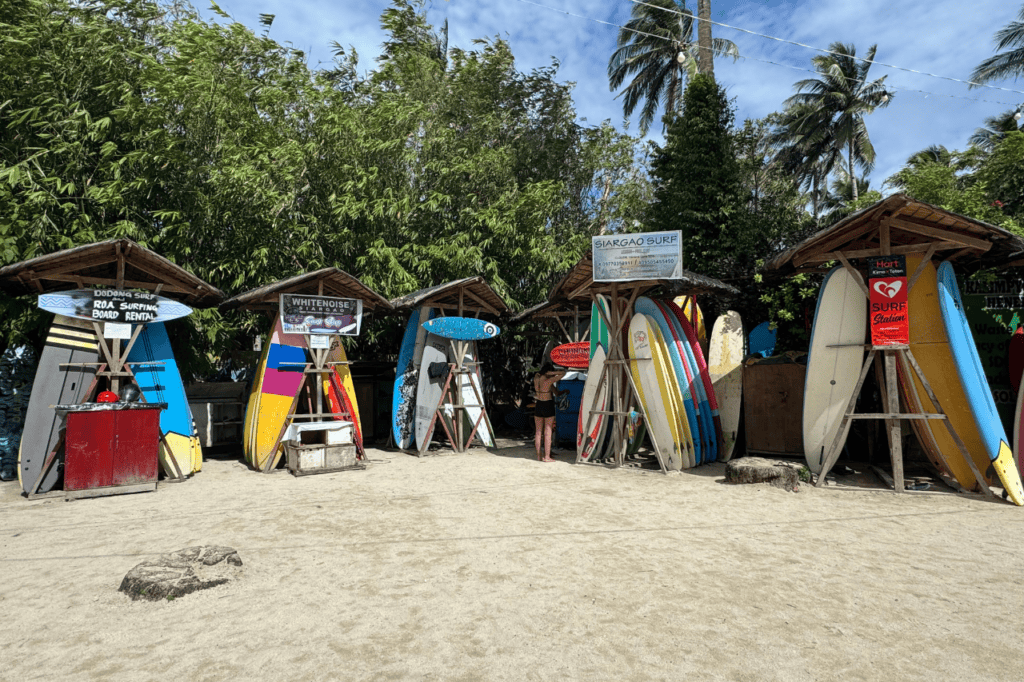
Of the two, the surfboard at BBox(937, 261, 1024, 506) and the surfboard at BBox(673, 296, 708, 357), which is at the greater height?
the surfboard at BBox(673, 296, 708, 357)

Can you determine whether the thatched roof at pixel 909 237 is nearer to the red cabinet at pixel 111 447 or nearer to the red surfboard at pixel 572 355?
the red surfboard at pixel 572 355

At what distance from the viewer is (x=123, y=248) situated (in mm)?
7738

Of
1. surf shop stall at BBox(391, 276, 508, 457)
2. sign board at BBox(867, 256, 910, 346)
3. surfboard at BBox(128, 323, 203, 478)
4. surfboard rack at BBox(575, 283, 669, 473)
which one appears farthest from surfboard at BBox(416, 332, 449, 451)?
sign board at BBox(867, 256, 910, 346)

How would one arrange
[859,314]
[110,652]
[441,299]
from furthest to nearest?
[441,299] → [859,314] → [110,652]

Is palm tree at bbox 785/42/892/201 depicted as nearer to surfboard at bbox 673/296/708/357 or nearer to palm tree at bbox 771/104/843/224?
palm tree at bbox 771/104/843/224

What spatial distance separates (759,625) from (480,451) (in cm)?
776

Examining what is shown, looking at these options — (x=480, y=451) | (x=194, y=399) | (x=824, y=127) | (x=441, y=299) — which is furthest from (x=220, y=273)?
(x=824, y=127)

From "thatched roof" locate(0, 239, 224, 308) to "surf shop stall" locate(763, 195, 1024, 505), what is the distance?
27.8 ft

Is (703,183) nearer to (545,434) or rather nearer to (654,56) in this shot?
(545,434)

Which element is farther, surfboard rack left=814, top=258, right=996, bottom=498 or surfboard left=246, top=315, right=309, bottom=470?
surfboard left=246, top=315, right=309, bottom=470

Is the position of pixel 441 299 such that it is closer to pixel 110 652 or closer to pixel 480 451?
pixel 480 451

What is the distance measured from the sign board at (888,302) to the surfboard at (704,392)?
2716mm

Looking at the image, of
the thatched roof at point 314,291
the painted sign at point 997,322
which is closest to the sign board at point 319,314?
the thatched roof at point 314,291

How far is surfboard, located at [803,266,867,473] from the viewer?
23.7 feet
